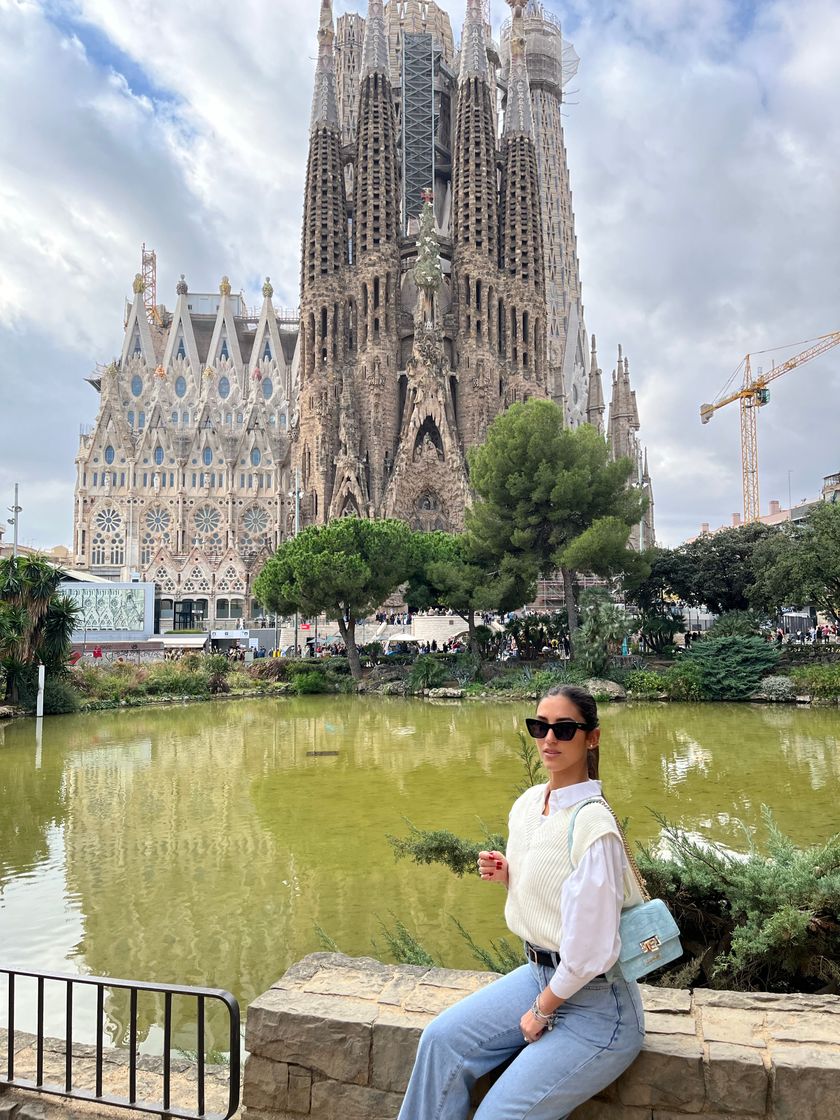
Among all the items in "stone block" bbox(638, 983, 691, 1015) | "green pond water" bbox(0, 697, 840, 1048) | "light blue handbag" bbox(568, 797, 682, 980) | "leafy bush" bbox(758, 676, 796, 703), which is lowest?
"green pond water" bbox(0, 697, 840, 1048)

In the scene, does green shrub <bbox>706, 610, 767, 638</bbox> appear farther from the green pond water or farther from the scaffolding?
the scaffolding

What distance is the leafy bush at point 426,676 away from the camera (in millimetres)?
26766

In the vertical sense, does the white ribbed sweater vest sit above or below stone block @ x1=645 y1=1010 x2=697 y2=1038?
above

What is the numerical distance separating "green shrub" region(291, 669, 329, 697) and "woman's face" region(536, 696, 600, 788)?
2525 centimetres

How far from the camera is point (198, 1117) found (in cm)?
300

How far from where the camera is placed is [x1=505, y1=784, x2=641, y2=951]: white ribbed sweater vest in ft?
7.73

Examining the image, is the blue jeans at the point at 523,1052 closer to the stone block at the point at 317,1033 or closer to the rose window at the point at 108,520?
the stone block at the point at 317,1033

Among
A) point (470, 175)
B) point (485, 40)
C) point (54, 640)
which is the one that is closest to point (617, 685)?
point (54, 640)

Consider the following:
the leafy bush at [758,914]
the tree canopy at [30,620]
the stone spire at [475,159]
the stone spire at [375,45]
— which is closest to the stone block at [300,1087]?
the leafy bush at [758,914]

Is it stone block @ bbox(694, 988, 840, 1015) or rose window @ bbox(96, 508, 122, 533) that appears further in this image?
rose window @ bbox(96, 508, 122, 533)

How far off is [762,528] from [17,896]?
107 ft

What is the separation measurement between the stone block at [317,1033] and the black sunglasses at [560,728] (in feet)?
3.90

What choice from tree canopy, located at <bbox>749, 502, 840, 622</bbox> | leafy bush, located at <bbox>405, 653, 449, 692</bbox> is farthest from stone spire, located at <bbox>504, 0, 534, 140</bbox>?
leafy bush, located at <bbox>405, 653, 449, 692</bbox>

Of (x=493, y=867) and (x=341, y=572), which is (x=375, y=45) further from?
(x=493, y=867)
